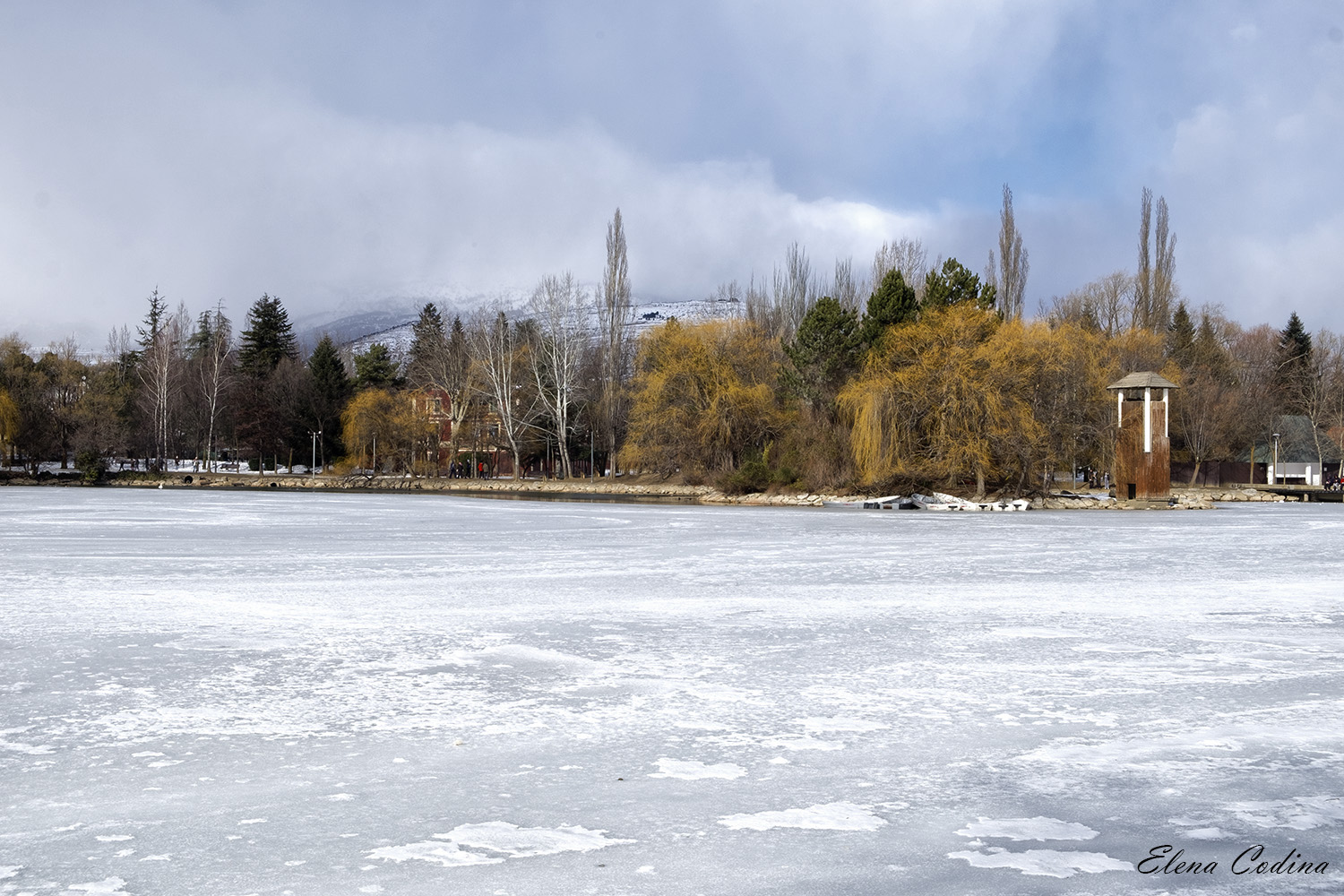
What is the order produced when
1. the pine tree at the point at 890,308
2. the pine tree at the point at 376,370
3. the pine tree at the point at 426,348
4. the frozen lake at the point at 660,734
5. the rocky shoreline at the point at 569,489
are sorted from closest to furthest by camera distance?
the frozen lake at the point at 660,734 → the rocky shoreline at the point at 569,489 → the pine tree at the point at 890,308 → the pine tree at the point at 426,348 → the pine tree at the point at 376,370

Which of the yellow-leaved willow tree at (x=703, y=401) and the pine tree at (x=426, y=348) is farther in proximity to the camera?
the pine tree at (x=426, y=348)

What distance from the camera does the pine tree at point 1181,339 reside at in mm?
72125

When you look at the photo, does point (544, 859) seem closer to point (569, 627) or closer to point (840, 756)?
point (840, 756)

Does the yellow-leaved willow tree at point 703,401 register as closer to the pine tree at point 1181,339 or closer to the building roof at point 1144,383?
the building roof at point 1144,383

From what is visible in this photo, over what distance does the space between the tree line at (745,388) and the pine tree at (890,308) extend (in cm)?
11

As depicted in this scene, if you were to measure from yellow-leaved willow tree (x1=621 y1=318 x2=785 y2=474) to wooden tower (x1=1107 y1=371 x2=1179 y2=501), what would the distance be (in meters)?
16.1

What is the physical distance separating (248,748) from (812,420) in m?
45.2

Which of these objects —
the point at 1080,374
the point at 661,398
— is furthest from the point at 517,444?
the point at 1080,374

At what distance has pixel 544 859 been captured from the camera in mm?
4012

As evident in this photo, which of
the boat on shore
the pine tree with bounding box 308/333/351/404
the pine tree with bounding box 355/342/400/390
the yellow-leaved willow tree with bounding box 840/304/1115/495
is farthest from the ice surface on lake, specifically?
the pine tree with bounding box 355/342/400/390

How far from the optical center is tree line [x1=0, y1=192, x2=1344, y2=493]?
1722 inches

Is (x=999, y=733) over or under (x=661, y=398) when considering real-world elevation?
under

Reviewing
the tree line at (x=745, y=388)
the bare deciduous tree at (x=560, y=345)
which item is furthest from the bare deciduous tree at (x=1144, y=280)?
the bare deciduous tree at (x=560, y=345)

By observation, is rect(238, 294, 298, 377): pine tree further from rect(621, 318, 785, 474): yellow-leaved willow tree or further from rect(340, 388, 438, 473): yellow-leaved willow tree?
rect(621, 318, 785, 474): yellow-leaved willow tree
